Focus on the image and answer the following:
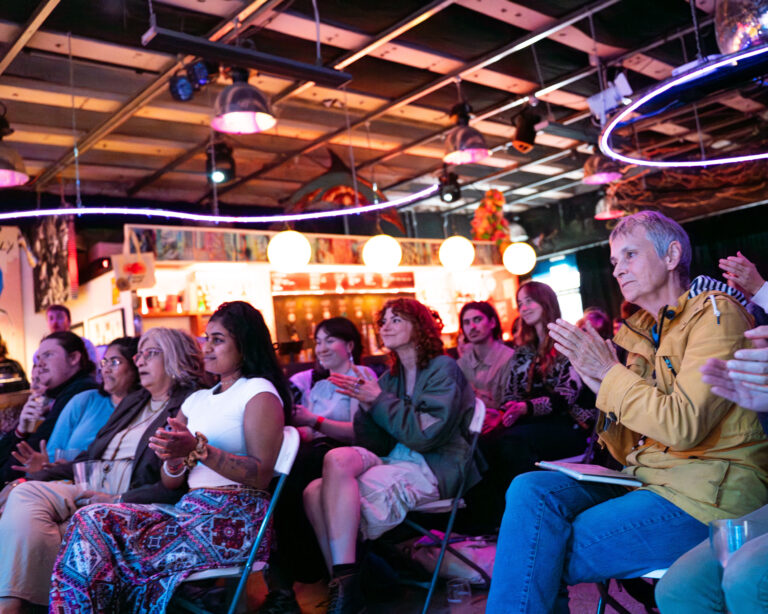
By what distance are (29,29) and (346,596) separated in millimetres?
4504

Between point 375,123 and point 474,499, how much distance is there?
5327 mm

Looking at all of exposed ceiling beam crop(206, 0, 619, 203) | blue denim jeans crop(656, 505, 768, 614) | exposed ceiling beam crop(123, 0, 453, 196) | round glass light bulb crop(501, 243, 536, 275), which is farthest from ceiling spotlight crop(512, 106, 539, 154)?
blue denim jeans crop(656, 505, 768, 614)

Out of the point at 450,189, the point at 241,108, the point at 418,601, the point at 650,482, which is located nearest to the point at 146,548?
the point at 418,601

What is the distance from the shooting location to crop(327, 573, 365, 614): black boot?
277 cm

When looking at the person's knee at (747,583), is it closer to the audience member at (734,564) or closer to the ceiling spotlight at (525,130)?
the audience member at (734,564)

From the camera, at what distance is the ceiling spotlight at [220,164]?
738 centimetres

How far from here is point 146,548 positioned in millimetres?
2475

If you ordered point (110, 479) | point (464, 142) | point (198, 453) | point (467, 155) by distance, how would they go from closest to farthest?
point (198, 453) < point (110, 479) < point (464, 142) < point (467, 155)

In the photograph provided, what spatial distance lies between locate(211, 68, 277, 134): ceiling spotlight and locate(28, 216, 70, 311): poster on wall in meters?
3.86

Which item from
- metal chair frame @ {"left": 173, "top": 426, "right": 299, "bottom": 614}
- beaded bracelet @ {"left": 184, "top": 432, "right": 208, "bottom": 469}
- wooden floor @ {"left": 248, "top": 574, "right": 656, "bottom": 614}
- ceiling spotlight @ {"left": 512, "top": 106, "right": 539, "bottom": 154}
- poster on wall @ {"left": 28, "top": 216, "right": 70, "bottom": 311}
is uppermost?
ceiling spotlight @ {"left": 512, "top": 106, "right": 539, "bottom": 154}

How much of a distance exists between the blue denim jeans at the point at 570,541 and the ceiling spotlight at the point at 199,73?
4513 millimetres

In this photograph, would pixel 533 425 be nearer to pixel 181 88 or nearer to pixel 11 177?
pixel 181 88

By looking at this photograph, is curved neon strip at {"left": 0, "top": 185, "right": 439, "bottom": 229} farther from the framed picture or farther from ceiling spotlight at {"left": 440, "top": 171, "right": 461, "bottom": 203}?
ceiling spotlight at {"left": 440, "top": 171, "right": 461, "bottom": 203}

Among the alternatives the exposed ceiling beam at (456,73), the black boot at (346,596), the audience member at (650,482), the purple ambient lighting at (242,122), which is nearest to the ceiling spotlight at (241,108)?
the purple ambient lighting at (242,122)
